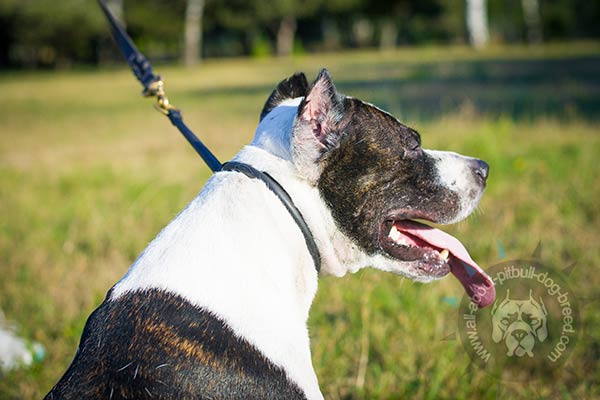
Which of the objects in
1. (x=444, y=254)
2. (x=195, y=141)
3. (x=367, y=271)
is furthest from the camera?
(x=367, y=271)

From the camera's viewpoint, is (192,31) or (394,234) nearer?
(394,234)

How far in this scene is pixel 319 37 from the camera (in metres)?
52.2

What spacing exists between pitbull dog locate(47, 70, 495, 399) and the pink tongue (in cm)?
3

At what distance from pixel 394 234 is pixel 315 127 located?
0.61m

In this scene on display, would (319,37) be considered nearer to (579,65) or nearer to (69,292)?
(579,65)

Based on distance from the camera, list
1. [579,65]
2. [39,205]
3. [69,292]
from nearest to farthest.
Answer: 1. [69,292]
2. [39,205]
3. [579,65]

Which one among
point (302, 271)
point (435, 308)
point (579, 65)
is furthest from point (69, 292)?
point (579, 65)

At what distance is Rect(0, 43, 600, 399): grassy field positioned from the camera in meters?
3.26

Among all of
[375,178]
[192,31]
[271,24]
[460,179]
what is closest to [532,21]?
[192,31]

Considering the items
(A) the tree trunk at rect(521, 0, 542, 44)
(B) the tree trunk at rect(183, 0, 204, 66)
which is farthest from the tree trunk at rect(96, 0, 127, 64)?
(A) the tree trunk at rect(521, 0, 542, 44)

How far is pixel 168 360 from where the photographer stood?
5.92 feet

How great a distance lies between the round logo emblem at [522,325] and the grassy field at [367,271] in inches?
3.4

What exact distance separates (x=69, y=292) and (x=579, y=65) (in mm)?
16608

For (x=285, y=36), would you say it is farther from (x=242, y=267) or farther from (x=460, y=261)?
(x=242, y=267)
